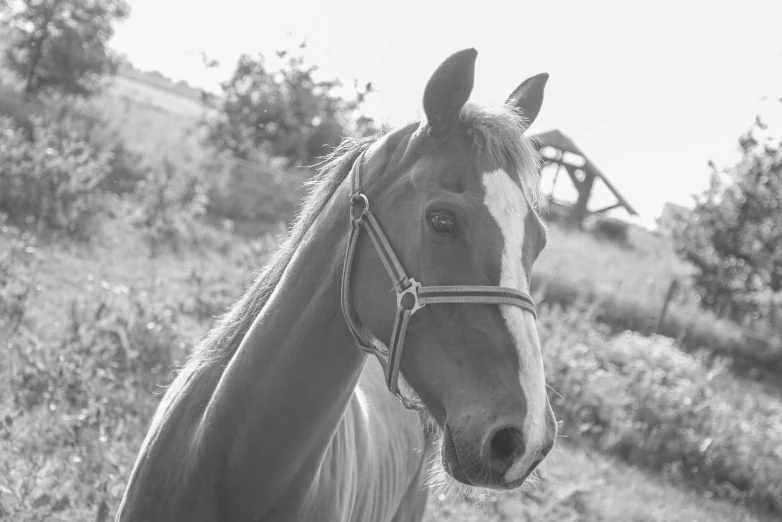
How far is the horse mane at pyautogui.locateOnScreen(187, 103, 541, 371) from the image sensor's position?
78.5 inches

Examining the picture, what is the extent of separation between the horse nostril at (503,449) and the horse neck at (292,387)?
0.63 m

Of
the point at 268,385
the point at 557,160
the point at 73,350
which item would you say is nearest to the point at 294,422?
the point at 268,385

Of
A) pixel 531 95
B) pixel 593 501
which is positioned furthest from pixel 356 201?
pixel 593 501

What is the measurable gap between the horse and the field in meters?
0.48

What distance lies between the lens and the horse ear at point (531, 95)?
2.41 meters

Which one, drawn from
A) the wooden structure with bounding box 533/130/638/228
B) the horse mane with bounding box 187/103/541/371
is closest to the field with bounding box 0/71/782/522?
the horse mane with bounding box 187/103/541/371

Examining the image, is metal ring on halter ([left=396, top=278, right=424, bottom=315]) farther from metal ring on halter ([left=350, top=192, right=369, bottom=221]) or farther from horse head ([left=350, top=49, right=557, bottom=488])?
metal ring on halter ([left=350, top=192, right=369, bottom=221])

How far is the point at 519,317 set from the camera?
1761mm

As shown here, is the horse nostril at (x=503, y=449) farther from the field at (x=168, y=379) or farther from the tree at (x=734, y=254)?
the tree at (x=734, y=254)

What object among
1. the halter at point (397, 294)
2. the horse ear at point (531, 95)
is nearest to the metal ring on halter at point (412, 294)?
the halter at point (397, 294)

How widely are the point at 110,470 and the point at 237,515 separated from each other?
7.34 ft

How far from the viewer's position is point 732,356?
1405cm

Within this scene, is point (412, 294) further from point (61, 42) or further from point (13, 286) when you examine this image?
point (61, 42)

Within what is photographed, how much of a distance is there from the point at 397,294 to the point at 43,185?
8.11 meters
